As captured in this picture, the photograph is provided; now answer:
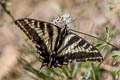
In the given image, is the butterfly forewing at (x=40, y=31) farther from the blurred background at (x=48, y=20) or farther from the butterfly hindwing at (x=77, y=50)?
the blurred background at (x=48, y=20)

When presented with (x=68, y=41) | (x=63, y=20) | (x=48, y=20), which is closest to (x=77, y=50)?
(x=68, y=41)

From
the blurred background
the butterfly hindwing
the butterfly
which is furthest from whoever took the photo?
the blurred background

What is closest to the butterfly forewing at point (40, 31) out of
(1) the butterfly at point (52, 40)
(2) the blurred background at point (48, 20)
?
(1) the butterfly at point (52, 40)

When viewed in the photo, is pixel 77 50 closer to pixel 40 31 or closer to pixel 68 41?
pixel 68 41

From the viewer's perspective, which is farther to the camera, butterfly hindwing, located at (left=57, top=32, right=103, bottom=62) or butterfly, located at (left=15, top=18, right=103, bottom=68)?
butterfly, located at (left=15, top=18, right=103, bottom=68)

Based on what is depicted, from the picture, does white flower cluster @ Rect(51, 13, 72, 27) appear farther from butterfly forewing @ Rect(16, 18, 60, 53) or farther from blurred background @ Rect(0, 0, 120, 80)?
blurred background @ Rect(0, 0, 120, 80)

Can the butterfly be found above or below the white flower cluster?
below

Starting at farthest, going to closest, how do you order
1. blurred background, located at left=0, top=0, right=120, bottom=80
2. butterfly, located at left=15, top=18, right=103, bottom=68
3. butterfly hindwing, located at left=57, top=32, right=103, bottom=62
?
blurred background, located at left=0, top=0, right=120, bottom=80 → butterfly, located at left=15, top=18, right=103, bottom=68 → butterfly hindwing, located at left=57, top=32, right=103, bottom=62

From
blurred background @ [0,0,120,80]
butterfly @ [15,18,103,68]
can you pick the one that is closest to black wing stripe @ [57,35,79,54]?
butterfly @ [15,18,103,68]

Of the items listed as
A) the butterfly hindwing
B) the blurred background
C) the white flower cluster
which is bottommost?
the blurred background
